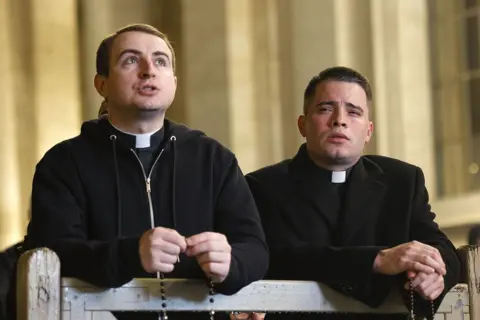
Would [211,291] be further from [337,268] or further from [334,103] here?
[334,103]

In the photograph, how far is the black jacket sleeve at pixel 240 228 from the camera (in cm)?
321

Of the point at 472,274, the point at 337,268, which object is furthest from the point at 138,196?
the point at 472,274

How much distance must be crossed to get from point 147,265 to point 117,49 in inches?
28.8

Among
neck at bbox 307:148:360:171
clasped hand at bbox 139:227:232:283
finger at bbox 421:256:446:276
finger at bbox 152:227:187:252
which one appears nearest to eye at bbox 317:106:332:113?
neck at bbox 307:148:360:171

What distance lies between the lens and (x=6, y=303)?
3.34 metres

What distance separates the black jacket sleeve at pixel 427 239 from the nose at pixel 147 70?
2.79 feet

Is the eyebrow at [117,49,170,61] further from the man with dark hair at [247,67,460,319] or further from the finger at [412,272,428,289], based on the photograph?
the finger at [412,272,428,289]

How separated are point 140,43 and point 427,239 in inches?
37.7

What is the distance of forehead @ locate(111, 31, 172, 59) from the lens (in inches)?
138

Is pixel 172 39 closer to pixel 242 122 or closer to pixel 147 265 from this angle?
pixel 242 122

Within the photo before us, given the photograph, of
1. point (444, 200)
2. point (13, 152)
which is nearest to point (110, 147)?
point (444, 200)

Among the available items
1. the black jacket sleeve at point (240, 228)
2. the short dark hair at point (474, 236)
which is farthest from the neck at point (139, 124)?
the short dark hair at point (474, 236)

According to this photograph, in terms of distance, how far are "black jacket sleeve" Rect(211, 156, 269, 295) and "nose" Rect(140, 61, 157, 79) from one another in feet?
1.02

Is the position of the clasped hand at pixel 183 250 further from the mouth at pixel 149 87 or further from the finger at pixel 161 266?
the mouth at pixel 149 87
